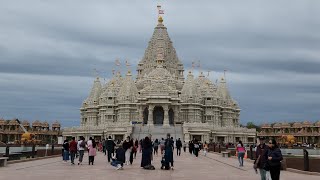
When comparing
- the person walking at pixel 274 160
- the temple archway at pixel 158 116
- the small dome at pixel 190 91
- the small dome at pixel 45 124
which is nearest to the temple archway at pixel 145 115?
the temple archway at pixel 158 116

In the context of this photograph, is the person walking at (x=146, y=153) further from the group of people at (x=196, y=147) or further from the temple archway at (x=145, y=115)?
the temple archway at (x=145, y=115)

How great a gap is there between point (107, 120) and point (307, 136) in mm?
53262

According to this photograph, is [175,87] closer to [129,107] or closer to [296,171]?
[129,107]

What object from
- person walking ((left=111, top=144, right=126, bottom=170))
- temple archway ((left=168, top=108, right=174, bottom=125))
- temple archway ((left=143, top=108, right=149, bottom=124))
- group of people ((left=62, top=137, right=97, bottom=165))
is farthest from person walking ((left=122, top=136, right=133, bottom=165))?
temple archway ((left=168, top=108, right=174, bottom=125))

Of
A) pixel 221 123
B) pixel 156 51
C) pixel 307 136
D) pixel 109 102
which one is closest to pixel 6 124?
pixel 109 102

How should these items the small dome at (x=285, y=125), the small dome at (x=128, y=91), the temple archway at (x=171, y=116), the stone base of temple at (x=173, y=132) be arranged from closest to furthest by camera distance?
the stone base of temple at (x=173, y=132) → the temple archway at (x=171, y=116) → the small dome at (x=128, y=91) → the small dome at (x=285, y=125)

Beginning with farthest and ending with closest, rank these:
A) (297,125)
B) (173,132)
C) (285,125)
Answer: (285,125), (297,125), (173,132)

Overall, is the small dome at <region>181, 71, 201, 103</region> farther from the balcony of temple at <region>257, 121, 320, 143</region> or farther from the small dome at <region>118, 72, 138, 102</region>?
the balcony of temple at <region>257, 121, 320, 143</region>

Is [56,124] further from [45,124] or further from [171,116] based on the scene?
[171,116]

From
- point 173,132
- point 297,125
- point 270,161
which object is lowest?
point 270,161

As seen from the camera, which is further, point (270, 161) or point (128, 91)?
point (128, 91)

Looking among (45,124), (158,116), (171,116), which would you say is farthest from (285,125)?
(45,124)

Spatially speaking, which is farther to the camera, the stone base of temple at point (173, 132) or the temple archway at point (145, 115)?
the temple archway at point (145, 115)

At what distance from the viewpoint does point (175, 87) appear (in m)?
102
